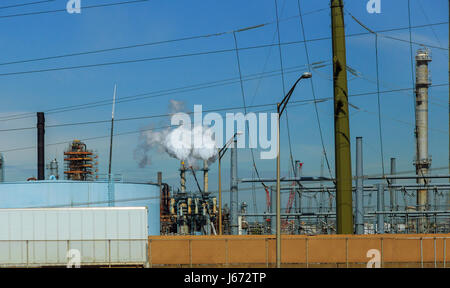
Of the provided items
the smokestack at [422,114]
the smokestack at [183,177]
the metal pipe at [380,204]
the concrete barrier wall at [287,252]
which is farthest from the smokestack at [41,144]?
the smokestack at [422,114]

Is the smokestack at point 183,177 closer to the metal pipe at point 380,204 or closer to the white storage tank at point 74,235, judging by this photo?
the metal pipe at point 380,204

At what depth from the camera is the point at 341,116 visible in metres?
26.0

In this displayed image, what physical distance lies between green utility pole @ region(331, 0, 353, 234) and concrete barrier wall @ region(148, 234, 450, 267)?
6896mm

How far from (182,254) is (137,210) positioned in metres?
3.91

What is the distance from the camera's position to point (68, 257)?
3212 cm

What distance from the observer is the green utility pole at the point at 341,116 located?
85.5ft

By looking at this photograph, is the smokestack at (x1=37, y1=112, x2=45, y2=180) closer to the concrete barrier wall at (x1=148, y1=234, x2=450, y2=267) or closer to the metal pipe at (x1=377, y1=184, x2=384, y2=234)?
the concrete barrier wall at (x1=148, y1=234, x2=450, y2=267)

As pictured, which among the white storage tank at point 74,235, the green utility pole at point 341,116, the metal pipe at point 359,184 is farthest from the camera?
the metal pipe at point 359,184

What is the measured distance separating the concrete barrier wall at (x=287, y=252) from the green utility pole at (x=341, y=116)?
22.6 feet
